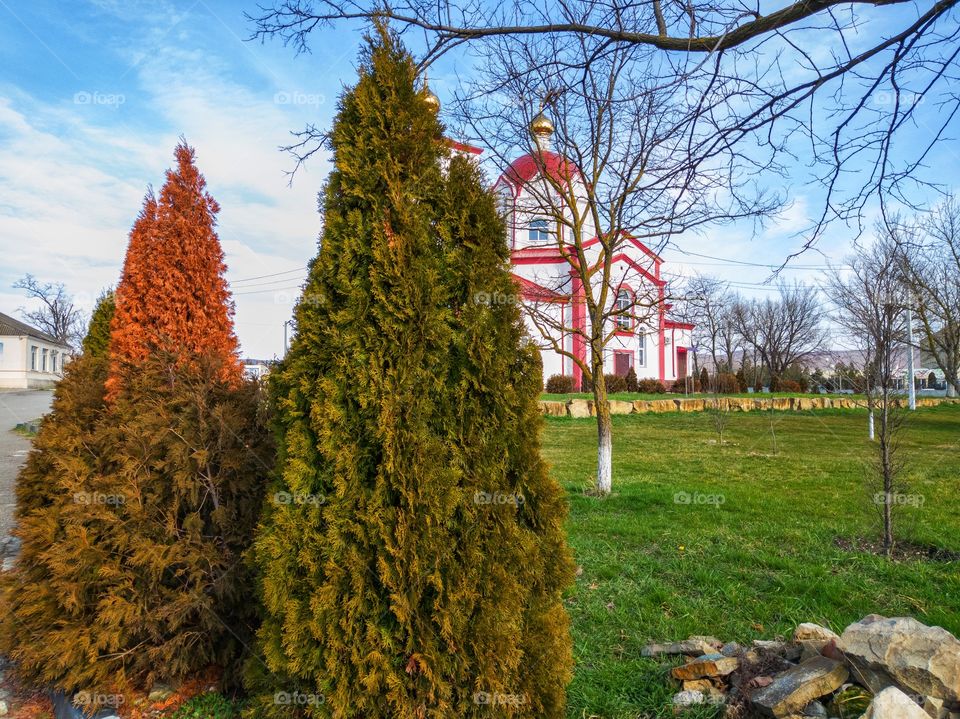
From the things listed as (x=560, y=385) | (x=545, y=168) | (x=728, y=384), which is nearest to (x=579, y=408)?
(x=560, y=385)

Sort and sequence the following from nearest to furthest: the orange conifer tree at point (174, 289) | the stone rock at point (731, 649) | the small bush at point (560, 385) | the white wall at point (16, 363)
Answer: the stone rock at point (731, 649)
the orange conifer tree at point (174, 289)
the small bush at point (560, 385)
the white wall at point (16, 363)

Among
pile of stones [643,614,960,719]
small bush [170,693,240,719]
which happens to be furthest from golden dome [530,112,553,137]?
small bush [170,693,240,719]

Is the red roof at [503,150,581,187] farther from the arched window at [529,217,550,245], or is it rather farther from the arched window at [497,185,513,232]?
the arched window at [529,217,550,245]

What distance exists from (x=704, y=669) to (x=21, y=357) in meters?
56.5

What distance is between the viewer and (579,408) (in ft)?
67.5

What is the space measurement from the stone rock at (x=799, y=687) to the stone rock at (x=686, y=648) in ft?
2.04

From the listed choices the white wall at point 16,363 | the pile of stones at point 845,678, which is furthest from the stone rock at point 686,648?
the white wall at point 16,363

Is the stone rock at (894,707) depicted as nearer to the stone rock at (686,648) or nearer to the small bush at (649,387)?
the stone rock at (686,648)

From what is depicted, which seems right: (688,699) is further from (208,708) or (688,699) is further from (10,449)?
(10,449)

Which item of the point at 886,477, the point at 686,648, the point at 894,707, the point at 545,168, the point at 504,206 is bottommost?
the point at 686,648

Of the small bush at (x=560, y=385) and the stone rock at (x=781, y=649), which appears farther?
the small bush at (x=560, y=385)

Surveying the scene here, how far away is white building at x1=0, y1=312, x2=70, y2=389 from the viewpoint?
4453cm

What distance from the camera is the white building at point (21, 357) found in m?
44.5

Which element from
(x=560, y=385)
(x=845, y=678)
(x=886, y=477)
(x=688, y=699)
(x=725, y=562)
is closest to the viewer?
(x=845, y=678)
